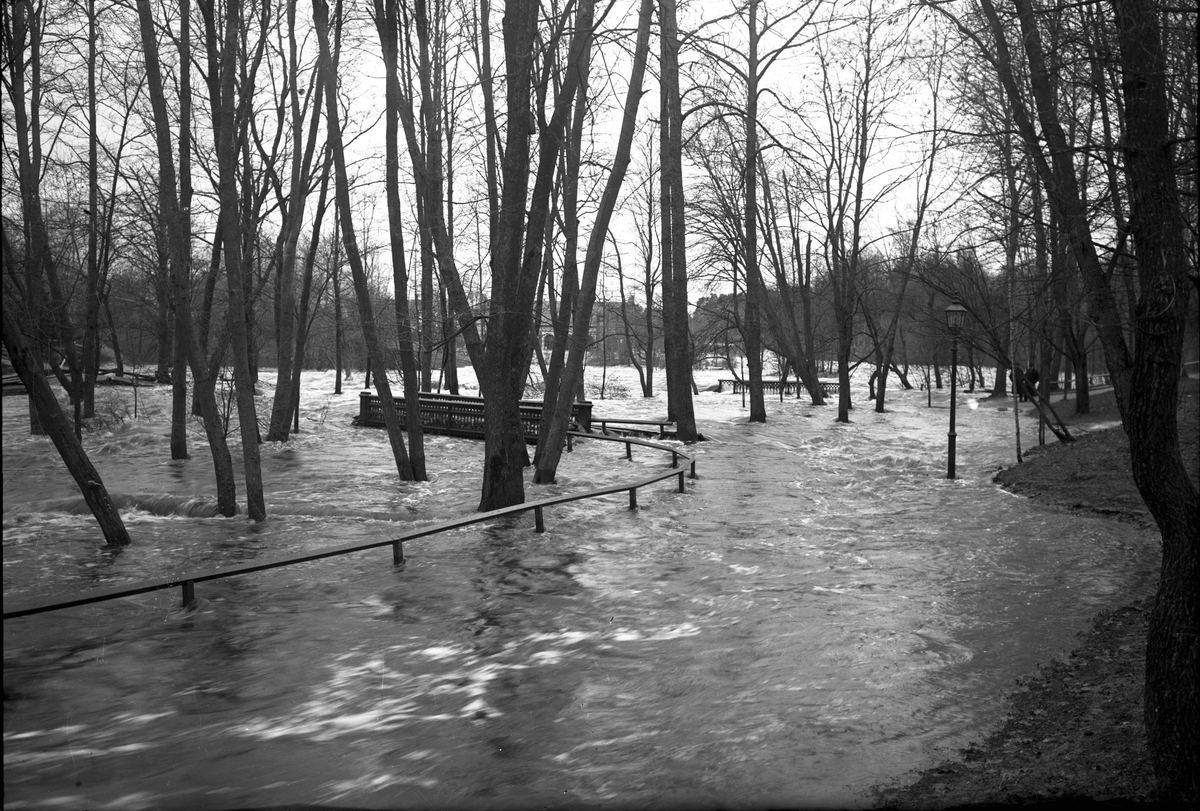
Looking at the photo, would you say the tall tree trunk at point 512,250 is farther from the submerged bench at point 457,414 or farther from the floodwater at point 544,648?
the submerged bench at point 457,414

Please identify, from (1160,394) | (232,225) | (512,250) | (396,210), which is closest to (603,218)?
(512,250)

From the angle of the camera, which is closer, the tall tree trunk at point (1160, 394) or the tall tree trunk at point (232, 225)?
the tall tree trunk at point (1160, 394)

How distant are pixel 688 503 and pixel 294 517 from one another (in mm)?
5637

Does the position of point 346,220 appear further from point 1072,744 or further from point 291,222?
point 1072,744

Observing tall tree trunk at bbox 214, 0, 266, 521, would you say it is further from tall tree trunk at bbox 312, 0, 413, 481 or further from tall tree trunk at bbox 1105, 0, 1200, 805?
tall tree trunk at bbox 1105, 0, 1200, 805

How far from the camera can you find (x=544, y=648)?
6855mm

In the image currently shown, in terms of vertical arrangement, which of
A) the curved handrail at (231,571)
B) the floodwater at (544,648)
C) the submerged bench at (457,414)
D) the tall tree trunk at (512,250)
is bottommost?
the floodwater at (544,648)

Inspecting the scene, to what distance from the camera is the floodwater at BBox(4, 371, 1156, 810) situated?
16.0 feet

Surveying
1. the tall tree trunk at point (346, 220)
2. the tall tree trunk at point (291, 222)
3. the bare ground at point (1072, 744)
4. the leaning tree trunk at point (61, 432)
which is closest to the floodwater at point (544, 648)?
the bare ground at point (1072, 744)

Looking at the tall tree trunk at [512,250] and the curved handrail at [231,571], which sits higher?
the tall tree trunk at [512,250]

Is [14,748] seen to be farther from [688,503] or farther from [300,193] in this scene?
[300,193]

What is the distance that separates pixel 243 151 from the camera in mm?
19578

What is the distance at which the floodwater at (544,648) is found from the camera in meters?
4.86

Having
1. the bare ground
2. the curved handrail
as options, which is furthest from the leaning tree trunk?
the bare ground
